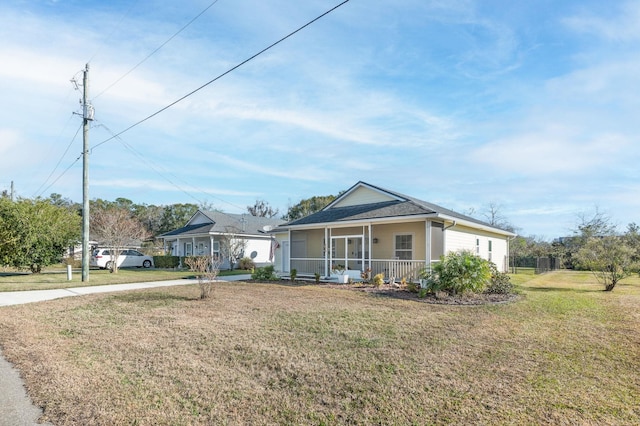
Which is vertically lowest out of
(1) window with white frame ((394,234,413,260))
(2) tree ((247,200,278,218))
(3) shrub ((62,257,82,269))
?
(3) shrub ((62,257,82,269))

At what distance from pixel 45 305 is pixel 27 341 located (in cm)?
456

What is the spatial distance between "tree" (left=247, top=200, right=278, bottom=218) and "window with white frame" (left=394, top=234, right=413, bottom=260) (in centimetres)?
3813

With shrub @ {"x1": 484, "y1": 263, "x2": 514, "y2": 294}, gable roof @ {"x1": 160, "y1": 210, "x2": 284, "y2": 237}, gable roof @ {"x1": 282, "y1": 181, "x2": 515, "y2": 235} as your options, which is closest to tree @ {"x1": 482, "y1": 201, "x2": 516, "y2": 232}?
gable roof @ {"x1": 282, "y1": 181, "x2": 515, "y2": 235}

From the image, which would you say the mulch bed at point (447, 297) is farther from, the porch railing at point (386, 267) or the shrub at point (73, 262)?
the shrub at point (73, 262)

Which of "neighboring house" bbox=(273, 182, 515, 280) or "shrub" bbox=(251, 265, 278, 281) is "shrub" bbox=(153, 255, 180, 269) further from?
"shrub" bbox=(251, 265, 278, 281)

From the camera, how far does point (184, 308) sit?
9.45m

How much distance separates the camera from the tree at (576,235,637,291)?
14828mm

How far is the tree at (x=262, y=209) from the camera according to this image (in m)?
53.2

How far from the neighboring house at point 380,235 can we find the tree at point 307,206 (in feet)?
83.2

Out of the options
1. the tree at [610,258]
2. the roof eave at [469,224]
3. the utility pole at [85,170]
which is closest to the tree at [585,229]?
the roof eave at [469,224]

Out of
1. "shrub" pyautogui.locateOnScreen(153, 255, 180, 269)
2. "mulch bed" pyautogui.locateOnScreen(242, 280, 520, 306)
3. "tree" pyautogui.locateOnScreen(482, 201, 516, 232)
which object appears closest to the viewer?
"mulch bed" pyautogui.locateOnScreen(242, 280, 520, 306)

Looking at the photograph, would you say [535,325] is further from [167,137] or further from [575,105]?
[167,137]

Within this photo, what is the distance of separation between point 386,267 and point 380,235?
6.36 ft

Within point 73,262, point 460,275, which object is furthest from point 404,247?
point 73,262
